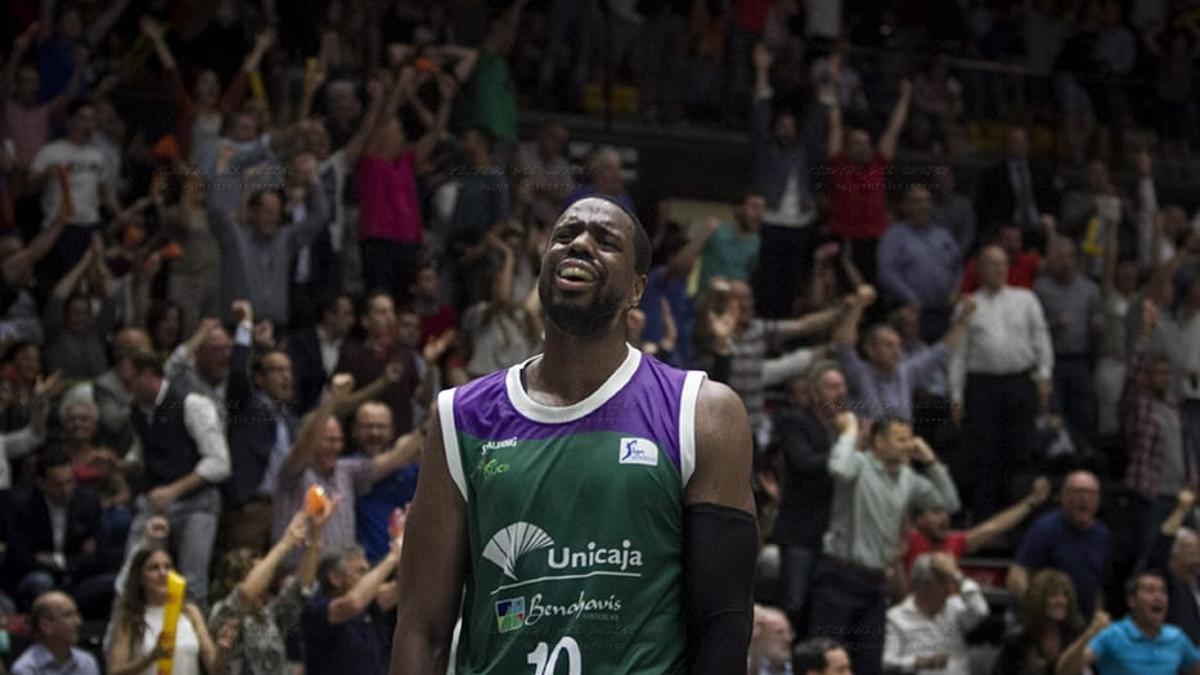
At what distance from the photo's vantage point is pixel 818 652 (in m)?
10.5

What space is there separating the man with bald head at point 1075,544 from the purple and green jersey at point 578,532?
902 cm

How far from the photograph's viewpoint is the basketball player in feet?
14.8

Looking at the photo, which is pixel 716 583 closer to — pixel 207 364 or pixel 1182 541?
pixel 207 364

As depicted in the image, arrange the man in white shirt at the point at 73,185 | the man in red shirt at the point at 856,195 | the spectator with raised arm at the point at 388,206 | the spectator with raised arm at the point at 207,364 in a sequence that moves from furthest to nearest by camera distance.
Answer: the man in red shirt at the point at 856,195 < the spectator with raised arm at the point at 388,206 < the man in white shirt at the point at 73,185 < the spectator with raised arm at the point at 207,364

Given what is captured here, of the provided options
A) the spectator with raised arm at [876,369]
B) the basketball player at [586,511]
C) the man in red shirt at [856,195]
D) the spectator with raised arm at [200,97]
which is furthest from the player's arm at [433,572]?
the man in red shirt at [856,195]

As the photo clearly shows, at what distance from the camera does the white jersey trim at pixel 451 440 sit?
466cm

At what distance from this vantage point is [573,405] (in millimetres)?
4664

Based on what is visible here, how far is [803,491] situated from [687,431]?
8.04m

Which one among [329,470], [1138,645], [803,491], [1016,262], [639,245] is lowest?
[1138,645]

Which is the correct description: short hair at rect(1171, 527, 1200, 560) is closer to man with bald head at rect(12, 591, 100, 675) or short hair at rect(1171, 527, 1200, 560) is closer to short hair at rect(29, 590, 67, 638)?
man with bald head at rect(12, 591, 100, 675)

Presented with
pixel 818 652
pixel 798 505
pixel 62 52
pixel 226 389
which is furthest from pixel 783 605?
pixel 62 52

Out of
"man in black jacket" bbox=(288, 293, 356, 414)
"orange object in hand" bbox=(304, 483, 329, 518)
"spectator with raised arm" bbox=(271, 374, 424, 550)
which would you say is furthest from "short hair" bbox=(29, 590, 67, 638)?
"man in black jacket" bbox=(288, 293, 356, 414)

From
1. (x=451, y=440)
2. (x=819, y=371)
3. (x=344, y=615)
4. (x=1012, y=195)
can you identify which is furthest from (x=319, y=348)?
(x=451, y=440)

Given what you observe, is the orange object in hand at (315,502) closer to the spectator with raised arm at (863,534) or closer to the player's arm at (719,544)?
the spectator with raised arm at (863,534)
